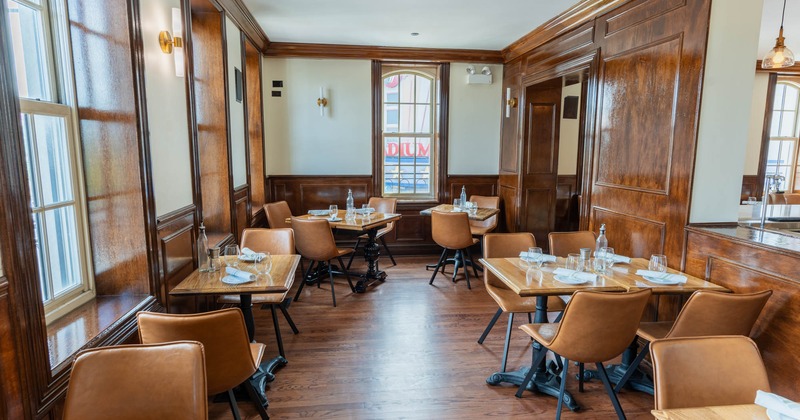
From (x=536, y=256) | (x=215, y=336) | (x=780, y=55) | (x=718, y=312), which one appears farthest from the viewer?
(x=780, y=55)

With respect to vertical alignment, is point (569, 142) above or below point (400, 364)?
above

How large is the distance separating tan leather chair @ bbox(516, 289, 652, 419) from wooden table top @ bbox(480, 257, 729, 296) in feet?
0.84

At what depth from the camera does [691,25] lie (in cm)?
263

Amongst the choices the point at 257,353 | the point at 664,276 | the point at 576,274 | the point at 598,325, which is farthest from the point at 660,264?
the point at 257,353

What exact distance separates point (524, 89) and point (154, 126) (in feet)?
13.6

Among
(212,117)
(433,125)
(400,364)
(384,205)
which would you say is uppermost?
(433,125)

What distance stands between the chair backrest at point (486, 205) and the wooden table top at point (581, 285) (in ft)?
8.23

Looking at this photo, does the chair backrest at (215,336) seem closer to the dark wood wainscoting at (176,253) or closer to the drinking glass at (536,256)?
the dark wood wainscoting at (176,253)

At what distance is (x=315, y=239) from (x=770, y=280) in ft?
10.5

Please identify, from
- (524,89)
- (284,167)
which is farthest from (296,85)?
(524,89)

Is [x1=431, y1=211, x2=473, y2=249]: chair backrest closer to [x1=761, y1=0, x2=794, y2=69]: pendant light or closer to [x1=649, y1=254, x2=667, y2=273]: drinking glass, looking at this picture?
[x1=649, y1=254, x2=667, y2=273]: drinking glass

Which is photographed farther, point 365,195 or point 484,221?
point 365,195

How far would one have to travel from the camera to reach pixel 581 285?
2.31 m

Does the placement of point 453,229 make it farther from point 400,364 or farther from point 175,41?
point 175,41
